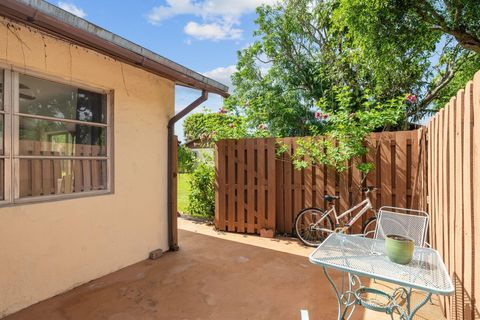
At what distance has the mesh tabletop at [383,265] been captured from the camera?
1699 millimetres

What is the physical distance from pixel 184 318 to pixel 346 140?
364 centimetres

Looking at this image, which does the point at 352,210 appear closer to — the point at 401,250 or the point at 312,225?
the point at 312,225

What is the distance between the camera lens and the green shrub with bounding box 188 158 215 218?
6.55 m

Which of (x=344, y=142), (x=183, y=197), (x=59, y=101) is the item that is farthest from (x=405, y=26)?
(x=183, y=197)

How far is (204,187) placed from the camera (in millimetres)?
6617

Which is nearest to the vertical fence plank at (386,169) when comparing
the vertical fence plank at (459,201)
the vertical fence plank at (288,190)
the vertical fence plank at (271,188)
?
the vertical fence plank at (288,190)

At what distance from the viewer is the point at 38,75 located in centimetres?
290

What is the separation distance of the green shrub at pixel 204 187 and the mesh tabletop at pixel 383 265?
4318 mm

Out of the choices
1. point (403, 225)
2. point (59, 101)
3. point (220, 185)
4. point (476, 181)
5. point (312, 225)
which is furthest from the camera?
point (220, 185)

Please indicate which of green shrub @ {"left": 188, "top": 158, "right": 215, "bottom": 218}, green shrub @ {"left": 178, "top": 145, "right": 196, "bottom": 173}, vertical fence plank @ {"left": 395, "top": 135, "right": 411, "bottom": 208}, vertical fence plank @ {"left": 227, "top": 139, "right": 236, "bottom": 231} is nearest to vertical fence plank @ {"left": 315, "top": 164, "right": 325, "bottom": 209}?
vertical fence plank @ {"left": 395, "top": 135, "right": 411, "bottom": 208}

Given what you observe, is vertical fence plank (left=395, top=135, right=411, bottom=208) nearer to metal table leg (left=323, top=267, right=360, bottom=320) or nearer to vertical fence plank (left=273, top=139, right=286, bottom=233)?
vertical fence plank (left=273, top=139, right=286, bottom=233)

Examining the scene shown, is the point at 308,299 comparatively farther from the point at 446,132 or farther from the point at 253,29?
the point at 253,29

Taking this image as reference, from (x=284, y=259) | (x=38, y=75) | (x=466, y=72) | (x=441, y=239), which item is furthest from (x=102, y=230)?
(x=466, y=72)

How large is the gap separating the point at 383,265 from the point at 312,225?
3149mm
